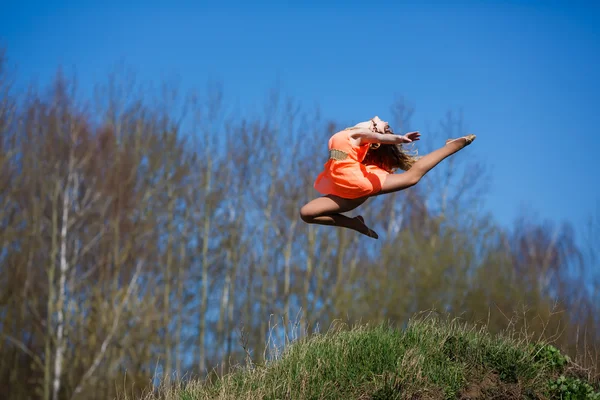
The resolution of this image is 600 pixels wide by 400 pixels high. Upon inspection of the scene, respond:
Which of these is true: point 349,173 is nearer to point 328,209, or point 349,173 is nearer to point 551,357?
point 328,209

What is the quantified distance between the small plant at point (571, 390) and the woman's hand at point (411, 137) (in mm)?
2824

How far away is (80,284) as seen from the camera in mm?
18188

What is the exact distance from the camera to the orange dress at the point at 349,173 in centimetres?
611

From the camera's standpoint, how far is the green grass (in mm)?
6215

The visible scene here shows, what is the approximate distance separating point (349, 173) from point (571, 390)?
302cm

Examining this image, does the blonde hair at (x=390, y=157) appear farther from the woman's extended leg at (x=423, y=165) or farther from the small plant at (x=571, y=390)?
the small plant at (x=571, y=390)

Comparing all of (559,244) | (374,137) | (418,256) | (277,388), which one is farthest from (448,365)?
(559,244)

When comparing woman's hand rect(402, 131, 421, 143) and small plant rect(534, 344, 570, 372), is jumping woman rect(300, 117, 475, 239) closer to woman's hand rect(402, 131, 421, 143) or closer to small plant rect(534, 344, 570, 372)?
woman's hand rect(402, 131, 421, 143)

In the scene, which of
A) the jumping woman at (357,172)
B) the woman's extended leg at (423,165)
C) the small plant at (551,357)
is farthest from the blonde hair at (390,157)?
the small plant at (551,357)

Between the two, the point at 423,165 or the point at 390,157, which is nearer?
the point at 423,165

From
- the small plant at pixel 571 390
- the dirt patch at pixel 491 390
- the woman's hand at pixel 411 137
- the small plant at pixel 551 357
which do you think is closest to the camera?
the woman's hand at pixel 411 137

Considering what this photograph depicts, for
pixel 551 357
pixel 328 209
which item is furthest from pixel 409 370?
pixel 551 357

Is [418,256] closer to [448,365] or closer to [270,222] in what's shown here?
[270,222]

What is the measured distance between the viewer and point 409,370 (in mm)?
6277
